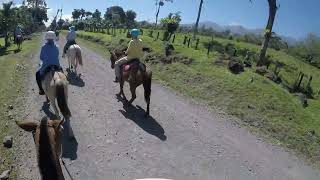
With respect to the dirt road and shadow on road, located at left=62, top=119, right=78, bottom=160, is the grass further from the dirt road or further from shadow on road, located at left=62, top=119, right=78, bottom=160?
shadow on road, located at left=62, top=119, right=78, bottom=160

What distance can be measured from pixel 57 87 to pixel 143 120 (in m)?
3.59

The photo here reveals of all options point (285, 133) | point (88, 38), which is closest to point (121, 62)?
point (285, 133)

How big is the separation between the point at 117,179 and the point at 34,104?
5826mm

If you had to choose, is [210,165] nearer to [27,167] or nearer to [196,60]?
[27,167]

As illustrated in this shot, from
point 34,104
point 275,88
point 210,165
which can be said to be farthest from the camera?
point 275,88

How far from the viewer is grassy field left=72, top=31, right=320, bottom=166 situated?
1480 centimetres

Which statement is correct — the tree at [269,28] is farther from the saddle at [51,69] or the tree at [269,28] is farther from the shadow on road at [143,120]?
the saddle at [51,69]

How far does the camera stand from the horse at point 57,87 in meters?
11.0

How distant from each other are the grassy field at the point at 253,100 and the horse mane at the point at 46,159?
32.7 feet

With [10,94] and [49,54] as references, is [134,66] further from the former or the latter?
[10,94]

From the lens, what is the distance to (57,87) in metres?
11.1

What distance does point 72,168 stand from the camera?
9539mm

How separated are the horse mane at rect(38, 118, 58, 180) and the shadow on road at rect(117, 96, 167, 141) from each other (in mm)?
7044

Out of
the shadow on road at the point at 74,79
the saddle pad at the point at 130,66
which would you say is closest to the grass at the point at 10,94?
the shadow on road at the point at 74,79
